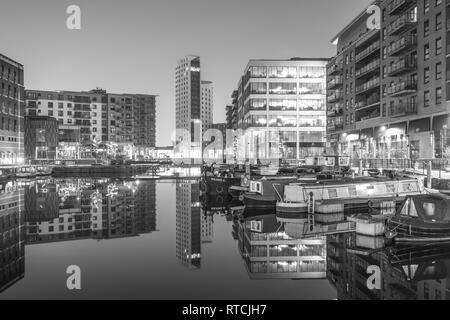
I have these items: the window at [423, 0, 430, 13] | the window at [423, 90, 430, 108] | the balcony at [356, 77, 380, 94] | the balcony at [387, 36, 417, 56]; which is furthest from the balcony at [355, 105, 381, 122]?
the window at [423, 0, 430, 13]

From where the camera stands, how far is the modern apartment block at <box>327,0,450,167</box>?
50.3 meters

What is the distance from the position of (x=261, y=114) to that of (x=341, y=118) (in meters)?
32.1

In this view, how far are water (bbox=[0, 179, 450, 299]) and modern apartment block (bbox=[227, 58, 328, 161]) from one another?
83.7 metres

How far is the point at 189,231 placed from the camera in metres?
26.6

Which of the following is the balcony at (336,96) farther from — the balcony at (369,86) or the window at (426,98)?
the window at (426,98)

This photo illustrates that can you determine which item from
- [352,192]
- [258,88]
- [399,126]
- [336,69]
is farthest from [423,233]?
[258,88]

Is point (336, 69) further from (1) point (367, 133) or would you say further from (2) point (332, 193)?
(2) point (332, 193)

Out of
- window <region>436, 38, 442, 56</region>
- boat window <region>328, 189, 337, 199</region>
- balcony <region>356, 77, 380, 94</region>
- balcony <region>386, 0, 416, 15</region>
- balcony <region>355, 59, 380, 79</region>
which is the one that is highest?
balcony <region>386, 0, 416, 15</region>

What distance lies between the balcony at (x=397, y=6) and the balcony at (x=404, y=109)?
44.8 feet

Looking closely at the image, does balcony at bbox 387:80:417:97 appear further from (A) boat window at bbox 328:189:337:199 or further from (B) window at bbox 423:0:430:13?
(A) boat window at bbox 328:189:337:199

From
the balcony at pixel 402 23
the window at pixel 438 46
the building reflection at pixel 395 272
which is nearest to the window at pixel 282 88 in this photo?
the balcony at pixel 402 23

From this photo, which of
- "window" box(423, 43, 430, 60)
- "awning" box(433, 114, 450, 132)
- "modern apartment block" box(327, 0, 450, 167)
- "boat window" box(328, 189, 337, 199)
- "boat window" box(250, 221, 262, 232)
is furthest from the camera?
"window" box(423, 43, 430, 60)

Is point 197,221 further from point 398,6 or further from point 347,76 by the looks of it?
point 347,76
